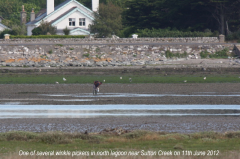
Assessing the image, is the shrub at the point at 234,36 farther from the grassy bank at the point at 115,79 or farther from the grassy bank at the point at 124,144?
the grassy bank at the point at 124,144

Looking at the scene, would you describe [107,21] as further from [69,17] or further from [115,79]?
[115,79]

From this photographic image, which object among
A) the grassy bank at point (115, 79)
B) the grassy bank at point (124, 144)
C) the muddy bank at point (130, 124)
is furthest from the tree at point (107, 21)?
the grassy bank at point (124, 144)

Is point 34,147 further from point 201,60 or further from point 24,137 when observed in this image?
point 201,60

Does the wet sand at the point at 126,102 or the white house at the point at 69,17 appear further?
the white house at the point at 69,17

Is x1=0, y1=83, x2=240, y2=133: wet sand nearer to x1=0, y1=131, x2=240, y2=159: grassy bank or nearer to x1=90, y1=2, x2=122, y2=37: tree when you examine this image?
x1=0, y1=131, x2=240, y2=159: grassy bank

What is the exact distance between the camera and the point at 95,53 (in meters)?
44.7

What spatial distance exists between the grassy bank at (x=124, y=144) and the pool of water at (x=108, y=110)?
17.2 feet

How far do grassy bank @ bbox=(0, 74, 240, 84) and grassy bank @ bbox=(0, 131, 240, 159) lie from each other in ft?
60.1

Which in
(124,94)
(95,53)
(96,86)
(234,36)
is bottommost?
(124,94)

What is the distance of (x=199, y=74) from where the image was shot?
3584 centimetres

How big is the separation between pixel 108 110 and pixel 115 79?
12.9 meters

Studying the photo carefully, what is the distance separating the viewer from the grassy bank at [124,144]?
10.3 metres

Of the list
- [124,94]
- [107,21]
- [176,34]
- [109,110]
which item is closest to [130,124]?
[109,110]

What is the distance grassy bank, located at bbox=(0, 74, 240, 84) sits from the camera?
31.6 m
